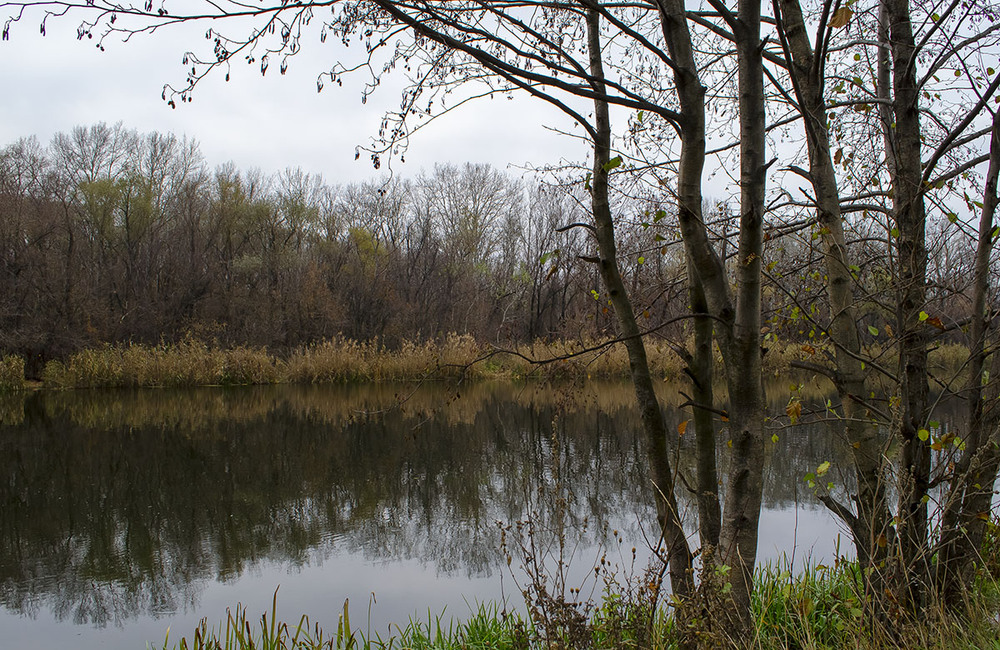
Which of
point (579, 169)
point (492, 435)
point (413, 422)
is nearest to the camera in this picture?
point (579, 169)

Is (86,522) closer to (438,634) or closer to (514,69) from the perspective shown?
Answer: (438,634)

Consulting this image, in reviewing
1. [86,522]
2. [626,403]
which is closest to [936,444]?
[86,522]

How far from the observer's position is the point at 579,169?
166 inches

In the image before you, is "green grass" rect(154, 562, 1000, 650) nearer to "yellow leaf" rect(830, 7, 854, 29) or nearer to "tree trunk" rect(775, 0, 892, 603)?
"tree trunk" rect(775, 0, 892, 603)

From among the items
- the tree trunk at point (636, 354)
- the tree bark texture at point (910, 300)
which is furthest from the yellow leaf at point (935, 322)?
the tree trunk at point (636, 354)

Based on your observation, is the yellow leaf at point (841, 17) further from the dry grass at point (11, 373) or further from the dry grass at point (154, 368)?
the dry grass at point (11, 373)

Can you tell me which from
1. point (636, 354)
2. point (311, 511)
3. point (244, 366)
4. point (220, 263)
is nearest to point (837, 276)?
point (636, 354)

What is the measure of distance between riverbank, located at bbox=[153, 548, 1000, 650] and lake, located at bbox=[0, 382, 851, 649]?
311 millimetres

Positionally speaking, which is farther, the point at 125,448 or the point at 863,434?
the point at 125,448

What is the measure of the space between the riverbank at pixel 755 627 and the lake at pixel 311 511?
31 cm

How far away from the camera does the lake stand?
16.8 feet

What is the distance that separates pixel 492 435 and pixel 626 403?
16.4 feet

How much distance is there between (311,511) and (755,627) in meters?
5.66

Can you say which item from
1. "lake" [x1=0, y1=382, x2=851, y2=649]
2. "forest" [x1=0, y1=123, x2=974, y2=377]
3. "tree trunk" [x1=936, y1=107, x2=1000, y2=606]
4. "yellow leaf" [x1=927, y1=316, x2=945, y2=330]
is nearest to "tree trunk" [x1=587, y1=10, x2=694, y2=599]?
"lake" [x1=0, y1=382, x2=851, y2=649]
